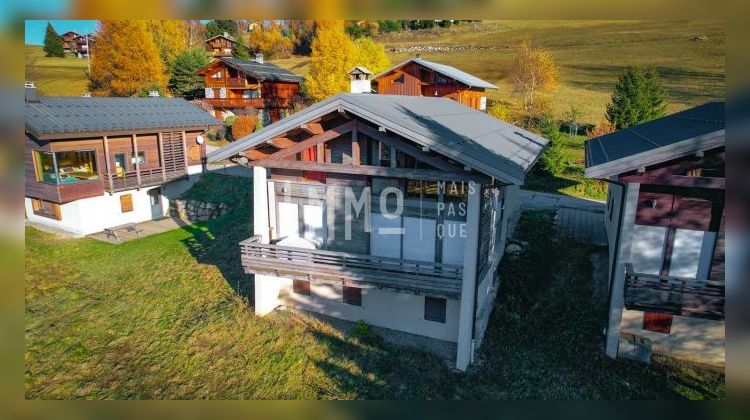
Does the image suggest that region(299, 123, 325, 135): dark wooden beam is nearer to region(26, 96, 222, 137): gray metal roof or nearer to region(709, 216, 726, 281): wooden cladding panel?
region(709, 216, 726, 281): wooden cladding panel

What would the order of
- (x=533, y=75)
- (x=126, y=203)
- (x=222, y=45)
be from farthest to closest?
(x=222, y=45), (x=533, y=75), (x=126, y=203)

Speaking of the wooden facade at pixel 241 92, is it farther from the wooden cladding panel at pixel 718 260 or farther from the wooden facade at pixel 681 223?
the wooden cladding panel at pixel 718 260

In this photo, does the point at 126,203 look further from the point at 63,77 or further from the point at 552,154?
the point at 63,77

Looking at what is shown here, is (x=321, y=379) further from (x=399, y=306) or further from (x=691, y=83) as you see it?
(x=691, y=83)

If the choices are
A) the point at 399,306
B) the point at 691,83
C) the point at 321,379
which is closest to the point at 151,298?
the point at 321,379

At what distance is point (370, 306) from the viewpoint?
14.6 m

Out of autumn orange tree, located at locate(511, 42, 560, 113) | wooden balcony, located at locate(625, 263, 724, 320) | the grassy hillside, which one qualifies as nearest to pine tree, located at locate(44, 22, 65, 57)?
the grassy hillside

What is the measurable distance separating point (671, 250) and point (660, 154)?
2.93 meters

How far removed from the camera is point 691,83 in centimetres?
5316

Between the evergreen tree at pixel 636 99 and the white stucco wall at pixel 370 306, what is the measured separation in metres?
26.0

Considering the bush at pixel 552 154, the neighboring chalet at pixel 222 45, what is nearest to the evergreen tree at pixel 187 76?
the neighboring chalet at pixel 222 45

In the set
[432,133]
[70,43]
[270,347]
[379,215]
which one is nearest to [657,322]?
[432,133]

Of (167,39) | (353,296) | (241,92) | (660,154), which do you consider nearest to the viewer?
(660,154)
